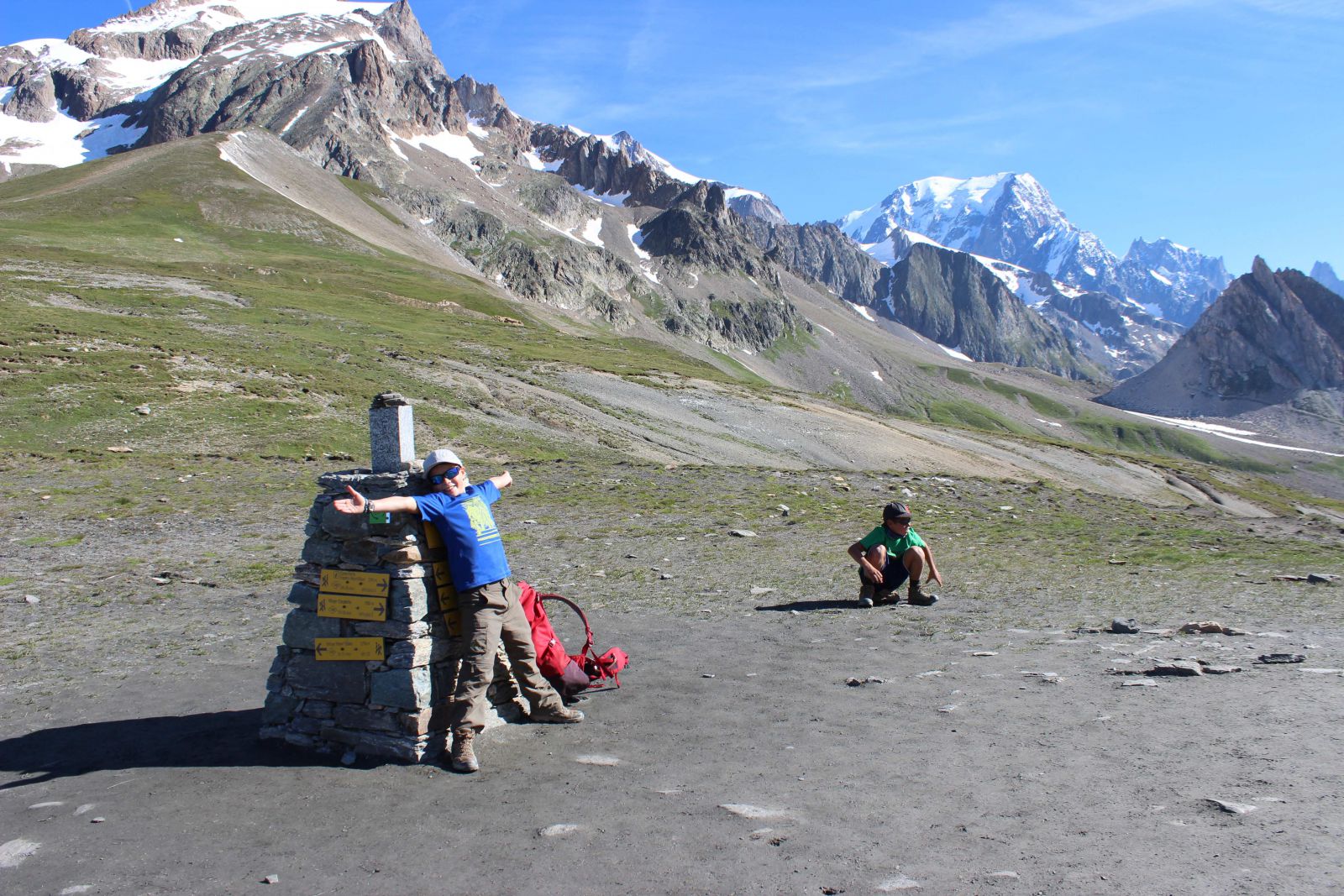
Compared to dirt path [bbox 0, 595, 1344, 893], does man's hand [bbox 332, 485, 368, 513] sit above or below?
above

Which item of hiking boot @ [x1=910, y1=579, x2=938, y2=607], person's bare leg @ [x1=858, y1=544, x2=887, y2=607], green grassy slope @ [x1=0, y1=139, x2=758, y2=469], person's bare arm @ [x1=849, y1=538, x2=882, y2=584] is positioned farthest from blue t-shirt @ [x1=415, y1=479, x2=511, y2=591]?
green grassy slope @ [x1=0, y1=139, x2=758, y2=469]

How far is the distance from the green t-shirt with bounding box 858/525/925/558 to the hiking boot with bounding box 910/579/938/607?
578 mm

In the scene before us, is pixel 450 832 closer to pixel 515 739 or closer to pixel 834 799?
pixel 515 739

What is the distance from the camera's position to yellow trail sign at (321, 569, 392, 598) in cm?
825

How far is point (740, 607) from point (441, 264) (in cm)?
13008

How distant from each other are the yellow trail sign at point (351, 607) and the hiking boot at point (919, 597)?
9.47 m

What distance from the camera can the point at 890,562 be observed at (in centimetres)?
1485

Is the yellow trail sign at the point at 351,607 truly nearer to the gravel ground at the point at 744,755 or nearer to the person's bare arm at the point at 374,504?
the person's bare arm at the point at 374,504

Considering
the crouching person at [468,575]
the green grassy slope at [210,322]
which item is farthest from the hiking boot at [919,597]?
the green grassy slope at [210,322]

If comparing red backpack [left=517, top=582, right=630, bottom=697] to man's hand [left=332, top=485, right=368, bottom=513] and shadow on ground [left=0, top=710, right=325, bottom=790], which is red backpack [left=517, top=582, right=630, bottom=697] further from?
shadow on ground [left=0, top=710, right=325, bottom=790]

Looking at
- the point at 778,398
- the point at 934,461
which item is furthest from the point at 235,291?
the point at 934,461

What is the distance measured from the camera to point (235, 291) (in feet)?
223

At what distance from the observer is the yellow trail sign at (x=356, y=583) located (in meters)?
8.25

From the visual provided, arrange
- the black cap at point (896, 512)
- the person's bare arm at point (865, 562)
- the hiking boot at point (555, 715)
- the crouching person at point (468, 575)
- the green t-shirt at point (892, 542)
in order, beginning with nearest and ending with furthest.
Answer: the crouching person at point (468, 575)
the hiking boot at point (555, 715)
the black cap at point (896, 512)
the person's bare arm at point (865, 562)
the green t-shirt at point (892, 542)
